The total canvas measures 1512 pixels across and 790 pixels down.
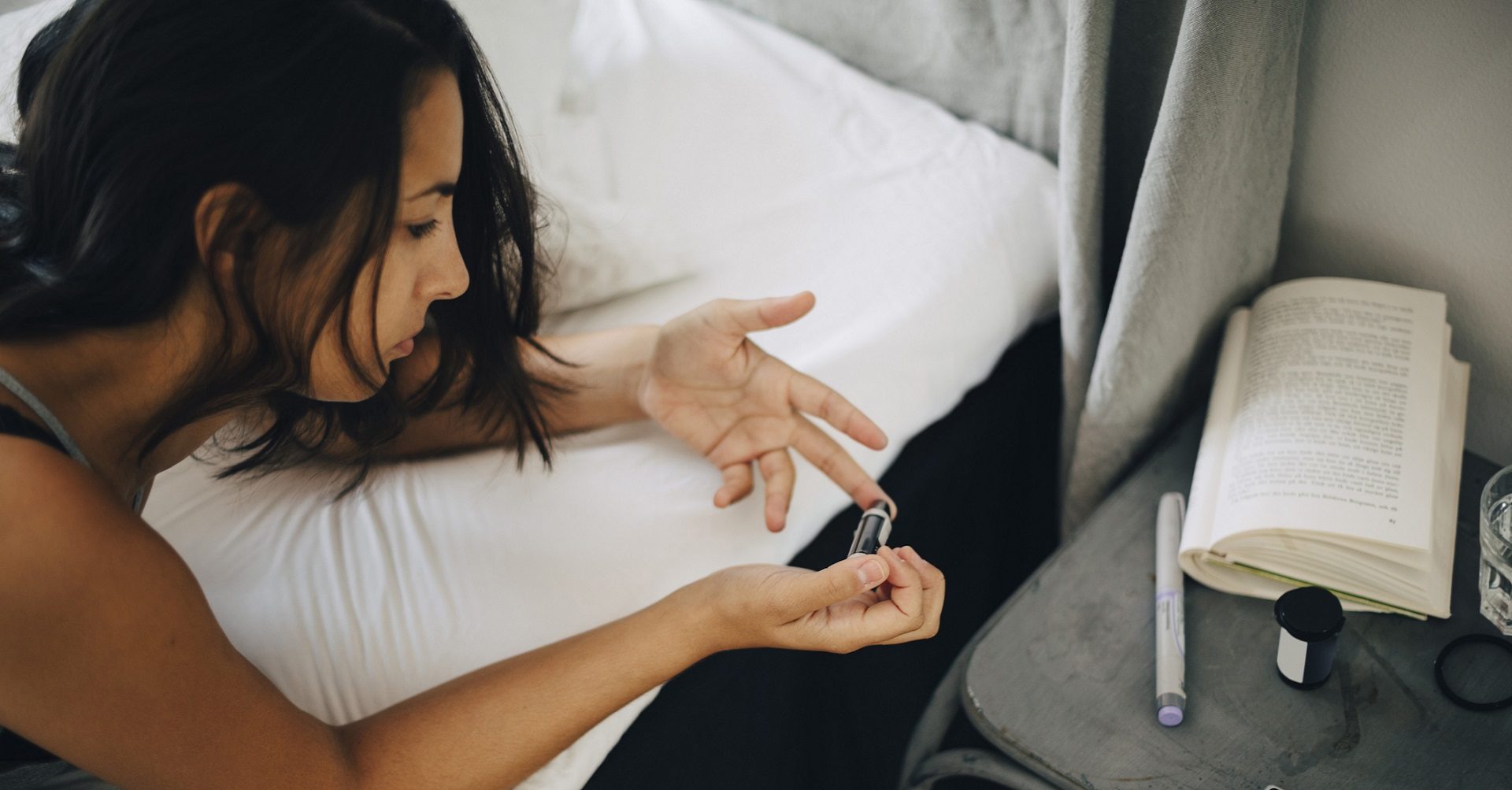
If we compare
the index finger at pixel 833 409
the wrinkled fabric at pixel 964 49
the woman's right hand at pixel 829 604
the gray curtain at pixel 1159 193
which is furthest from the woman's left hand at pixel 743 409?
the wrinkled fabric at pixel 964 49

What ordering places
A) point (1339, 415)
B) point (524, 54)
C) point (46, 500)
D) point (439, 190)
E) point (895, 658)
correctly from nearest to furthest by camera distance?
point (46, 500), point (439, 190), point (1339, 415), point (895, 658), point (524, 54)

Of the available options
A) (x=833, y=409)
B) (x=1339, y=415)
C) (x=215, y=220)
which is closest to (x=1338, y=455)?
(x=1339, y=415)

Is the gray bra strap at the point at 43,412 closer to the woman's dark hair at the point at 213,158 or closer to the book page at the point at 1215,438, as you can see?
the woman's dark hair at the point at 213,158

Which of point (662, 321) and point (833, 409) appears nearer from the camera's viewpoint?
point (833, 409)

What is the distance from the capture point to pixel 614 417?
0.92 metres

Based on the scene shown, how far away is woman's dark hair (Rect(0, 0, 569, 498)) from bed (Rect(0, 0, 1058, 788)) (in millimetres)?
188

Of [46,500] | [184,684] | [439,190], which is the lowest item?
[184,684]

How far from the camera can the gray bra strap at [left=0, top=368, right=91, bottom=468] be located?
0.57 m

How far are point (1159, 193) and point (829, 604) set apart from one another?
424 mm

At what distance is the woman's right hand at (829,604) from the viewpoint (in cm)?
63

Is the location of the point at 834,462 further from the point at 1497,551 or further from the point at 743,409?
the point at 1497,551

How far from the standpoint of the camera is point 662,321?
99 cm

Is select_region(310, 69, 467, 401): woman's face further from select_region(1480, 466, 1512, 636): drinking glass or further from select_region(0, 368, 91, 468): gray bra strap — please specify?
select_region(1480, 466, 1512, 636): drinking glass

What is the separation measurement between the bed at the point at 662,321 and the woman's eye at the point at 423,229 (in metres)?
0.25
